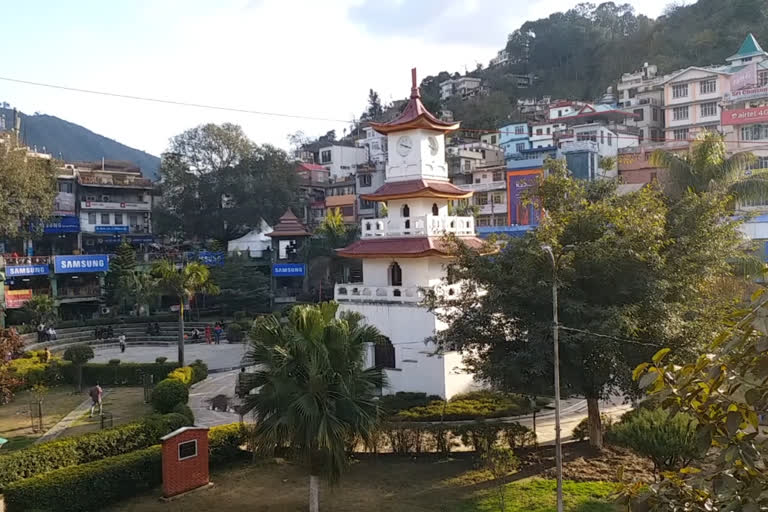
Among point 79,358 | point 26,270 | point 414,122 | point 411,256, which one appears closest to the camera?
point 411,256

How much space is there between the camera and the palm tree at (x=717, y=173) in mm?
28266

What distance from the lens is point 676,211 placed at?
21031 millimetres

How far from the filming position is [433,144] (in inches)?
1163

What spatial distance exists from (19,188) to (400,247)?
2987 cm

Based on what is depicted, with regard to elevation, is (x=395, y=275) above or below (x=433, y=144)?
below

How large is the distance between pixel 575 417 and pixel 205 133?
47069 millimetres

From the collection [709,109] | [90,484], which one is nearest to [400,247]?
[90,484]

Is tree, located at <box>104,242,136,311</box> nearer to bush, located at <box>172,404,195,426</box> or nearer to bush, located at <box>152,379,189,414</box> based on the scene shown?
bush, located at <box>152,379,189,414</box>

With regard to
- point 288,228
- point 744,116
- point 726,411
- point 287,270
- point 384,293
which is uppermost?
point 744,116

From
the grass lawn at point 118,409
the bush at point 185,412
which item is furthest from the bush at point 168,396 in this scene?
the grass lawn at point 118,409

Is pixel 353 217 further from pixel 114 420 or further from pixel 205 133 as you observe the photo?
pixel 114 420

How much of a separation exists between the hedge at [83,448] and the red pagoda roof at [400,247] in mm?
10889

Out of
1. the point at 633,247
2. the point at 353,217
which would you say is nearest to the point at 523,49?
the point at 353,217

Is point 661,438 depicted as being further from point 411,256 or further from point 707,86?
point 707,86
